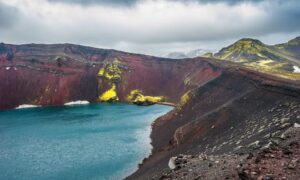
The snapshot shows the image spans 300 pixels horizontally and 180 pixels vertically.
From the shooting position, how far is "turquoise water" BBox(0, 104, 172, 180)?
5844 cm

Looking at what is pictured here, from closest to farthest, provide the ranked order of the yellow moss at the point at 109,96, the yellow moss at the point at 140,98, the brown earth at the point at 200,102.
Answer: the brown earth at the point at 200,102
the yellow moss at the point at 140,98
the yellow moss at the point at 109,96

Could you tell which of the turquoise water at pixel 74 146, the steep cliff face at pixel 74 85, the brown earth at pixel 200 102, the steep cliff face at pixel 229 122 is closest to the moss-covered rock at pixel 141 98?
the steep cliff face at pixel 74 85

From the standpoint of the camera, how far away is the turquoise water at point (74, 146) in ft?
192

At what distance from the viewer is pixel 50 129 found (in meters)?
103

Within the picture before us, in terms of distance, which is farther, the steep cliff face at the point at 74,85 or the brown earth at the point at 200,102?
the steep cliff face at the point at 74,85

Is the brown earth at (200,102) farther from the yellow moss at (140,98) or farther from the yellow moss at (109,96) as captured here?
the yellow moss at (140,98)

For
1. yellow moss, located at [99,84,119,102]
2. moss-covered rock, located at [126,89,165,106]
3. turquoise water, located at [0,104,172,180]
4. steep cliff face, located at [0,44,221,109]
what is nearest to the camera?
turquoise water, located at [0,104,172,180]

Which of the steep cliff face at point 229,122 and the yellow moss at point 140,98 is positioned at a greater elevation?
the steep cliff face at point 229,122

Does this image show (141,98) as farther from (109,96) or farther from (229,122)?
(229,122)

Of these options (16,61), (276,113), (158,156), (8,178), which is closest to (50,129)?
(8,178)

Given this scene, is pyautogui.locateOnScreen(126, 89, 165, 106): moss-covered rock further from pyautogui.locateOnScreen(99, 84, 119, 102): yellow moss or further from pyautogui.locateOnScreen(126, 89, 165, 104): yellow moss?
pyautogui.locateOnScreen(99, 84, 119, 102): yellow moss

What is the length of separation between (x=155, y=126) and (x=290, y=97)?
154 feet

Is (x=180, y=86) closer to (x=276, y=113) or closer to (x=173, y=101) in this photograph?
(x=173, y=101)

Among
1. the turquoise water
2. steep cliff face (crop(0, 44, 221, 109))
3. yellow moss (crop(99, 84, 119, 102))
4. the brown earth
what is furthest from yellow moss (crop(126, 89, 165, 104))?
the turquoise water
